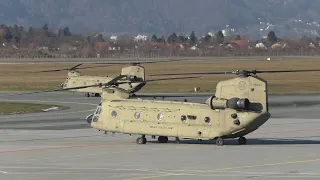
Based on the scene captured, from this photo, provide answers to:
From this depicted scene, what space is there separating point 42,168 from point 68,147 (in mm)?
7834

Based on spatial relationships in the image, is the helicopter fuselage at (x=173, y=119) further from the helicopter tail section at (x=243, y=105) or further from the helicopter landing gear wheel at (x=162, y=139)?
the helicopter landing gear wheel at (x=162, y=139)

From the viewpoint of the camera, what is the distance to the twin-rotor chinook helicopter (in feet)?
123

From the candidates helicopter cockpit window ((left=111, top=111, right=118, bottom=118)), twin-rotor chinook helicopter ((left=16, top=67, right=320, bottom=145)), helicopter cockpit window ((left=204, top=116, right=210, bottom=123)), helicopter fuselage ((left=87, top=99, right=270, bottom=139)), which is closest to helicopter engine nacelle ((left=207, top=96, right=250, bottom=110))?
twin-rotor chinook helicopter ((left=16, top=67, right=320, bottom=145))

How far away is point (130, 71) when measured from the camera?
237 ft

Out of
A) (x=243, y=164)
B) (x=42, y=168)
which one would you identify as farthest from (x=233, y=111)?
(x=42, y=168)

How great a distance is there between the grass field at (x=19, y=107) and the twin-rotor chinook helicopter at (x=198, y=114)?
23381 mm

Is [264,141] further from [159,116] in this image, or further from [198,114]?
[159,116]

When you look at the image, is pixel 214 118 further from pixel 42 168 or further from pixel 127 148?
pixel 42 168

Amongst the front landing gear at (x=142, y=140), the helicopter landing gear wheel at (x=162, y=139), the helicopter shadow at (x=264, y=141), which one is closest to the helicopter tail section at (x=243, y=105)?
the helicopter shadow at (x=264, y=141)

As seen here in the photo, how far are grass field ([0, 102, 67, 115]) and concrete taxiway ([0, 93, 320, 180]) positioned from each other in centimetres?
870

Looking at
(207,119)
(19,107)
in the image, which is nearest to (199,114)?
(207,119)

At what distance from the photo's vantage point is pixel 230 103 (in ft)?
123

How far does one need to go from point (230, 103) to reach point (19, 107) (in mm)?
33008

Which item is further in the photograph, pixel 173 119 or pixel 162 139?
pixel 162 139
